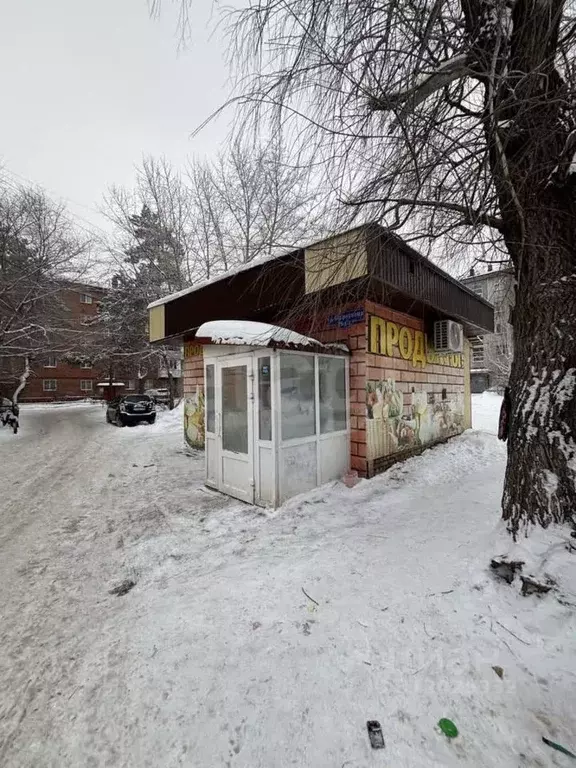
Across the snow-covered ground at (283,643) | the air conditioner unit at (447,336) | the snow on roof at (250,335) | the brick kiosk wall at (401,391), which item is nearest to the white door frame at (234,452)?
the snow on roof at (250,335)

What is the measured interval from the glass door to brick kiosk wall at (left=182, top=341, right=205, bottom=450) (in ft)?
11.5

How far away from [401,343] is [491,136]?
4.18 metres

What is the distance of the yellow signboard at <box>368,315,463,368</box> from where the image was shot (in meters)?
5.65

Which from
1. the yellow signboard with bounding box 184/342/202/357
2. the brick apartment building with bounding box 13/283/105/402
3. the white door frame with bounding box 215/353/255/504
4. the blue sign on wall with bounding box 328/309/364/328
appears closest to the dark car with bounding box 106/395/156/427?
the yellow signboard with bounding box 184/342/202/357

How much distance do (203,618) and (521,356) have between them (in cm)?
309

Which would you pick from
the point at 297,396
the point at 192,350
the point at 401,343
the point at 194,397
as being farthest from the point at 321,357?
the point at 194,397

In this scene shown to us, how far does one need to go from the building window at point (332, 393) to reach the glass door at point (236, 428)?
3.55 feet

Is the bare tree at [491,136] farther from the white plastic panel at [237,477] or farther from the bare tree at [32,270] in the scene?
the bare tree at [32,270]

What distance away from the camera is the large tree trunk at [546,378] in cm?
249

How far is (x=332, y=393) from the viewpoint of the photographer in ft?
17.5

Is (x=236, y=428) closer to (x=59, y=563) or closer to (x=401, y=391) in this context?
(x=59, y=563)

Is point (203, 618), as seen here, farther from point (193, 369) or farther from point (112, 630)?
point (193, 369)

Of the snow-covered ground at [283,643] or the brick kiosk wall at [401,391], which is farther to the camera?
the brick kiosk wall at [401,391]

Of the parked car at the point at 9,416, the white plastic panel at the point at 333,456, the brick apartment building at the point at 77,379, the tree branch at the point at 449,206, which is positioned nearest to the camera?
the tree branch at the point at 449,206
